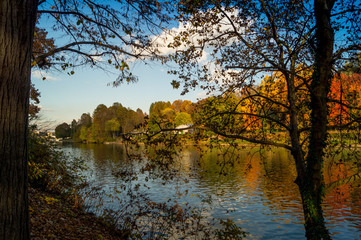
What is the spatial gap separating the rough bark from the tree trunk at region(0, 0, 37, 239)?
271 inches

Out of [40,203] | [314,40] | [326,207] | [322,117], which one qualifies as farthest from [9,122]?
[326,207]

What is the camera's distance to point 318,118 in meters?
6.95

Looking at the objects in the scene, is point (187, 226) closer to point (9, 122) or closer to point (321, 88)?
point (321, 88)

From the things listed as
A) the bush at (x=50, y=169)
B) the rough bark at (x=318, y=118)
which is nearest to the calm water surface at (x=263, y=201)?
the rough bark at (x=318, y=118)

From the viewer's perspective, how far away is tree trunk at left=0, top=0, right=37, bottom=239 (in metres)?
3.04

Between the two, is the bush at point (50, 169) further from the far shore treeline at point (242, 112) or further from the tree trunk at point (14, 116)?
the tree trunk at point (14, 116)

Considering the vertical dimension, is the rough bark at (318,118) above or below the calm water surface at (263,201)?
above

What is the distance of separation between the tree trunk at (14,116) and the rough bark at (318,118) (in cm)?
688

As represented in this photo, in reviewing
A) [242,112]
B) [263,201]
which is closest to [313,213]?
[242,112]

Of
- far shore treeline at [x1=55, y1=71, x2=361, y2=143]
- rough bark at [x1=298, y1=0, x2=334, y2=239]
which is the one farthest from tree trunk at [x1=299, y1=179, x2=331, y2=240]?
far shore treeline at [x1=55, y1=71, x2=361, y2=143]

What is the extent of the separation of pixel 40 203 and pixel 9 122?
6375mm

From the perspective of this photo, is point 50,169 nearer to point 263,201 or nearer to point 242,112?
point 242,112

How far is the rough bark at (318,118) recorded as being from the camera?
6770mm

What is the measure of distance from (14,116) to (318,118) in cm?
705
